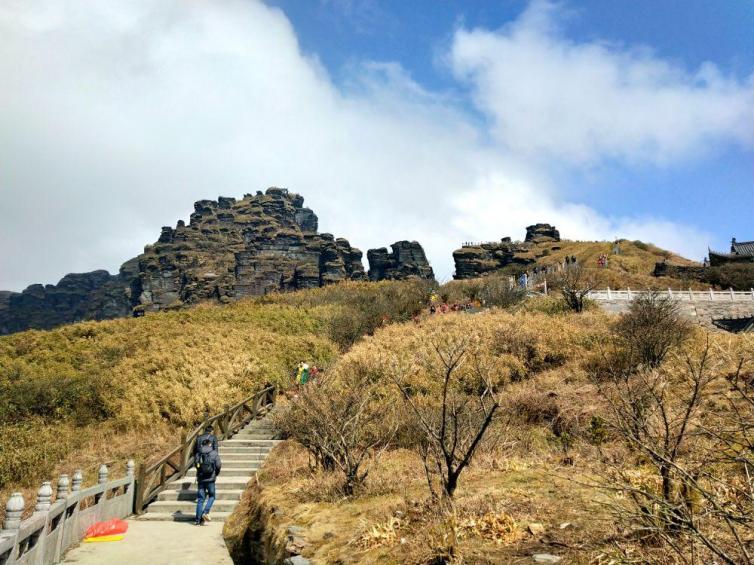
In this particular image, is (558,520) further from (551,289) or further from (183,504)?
(551,289)

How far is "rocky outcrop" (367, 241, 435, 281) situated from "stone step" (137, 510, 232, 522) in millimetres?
104341

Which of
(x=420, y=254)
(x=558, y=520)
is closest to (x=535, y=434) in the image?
(x=558, y=520)

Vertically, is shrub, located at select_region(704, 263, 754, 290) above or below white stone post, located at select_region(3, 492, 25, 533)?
above

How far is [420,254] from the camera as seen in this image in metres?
120

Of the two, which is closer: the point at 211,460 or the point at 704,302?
the point at 211,460

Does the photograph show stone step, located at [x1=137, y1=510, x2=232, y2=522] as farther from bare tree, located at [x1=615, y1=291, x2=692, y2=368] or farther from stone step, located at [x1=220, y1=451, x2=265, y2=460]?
bare tree, located at [x1=615, y1=291, x2=692, y2=368]

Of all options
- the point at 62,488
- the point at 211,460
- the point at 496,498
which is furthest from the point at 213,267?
the point at 496,498

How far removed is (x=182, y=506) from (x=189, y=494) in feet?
2.01

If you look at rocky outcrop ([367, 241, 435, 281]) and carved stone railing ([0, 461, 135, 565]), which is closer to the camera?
carved stone railing ([0, 461, 135, 565])

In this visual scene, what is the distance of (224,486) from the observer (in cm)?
1282

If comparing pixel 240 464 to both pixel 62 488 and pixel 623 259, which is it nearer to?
pixel 62 488

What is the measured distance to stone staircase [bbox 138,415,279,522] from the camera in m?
11.8

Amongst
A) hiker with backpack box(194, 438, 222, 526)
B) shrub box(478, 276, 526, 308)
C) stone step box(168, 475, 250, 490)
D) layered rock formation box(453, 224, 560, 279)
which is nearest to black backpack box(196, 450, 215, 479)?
hiker with backpack box(194, 438, 222, 526)

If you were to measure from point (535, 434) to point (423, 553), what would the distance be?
8.81m
